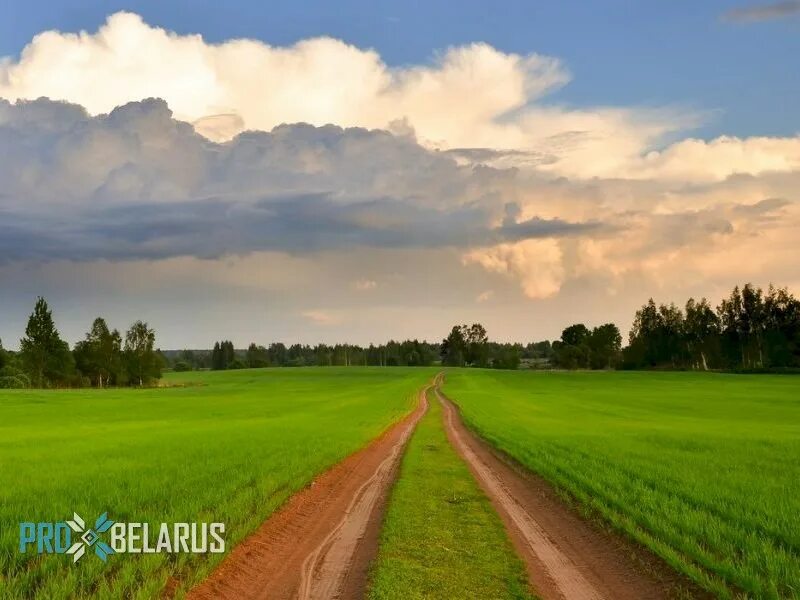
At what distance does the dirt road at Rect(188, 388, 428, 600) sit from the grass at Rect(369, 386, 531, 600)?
43 cm

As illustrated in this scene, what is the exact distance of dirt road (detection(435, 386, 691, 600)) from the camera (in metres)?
9.45

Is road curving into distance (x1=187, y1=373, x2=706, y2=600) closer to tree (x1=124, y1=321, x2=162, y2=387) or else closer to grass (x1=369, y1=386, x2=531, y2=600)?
grass (x1=369, y1=386, x2=531, y2=600)

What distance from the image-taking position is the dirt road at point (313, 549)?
9.47 metres

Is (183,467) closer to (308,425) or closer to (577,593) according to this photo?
(577,593)

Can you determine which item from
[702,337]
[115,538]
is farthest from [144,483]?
[702,337]

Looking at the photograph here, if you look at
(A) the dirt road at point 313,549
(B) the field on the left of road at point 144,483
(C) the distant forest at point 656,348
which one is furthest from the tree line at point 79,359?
(A) the dirt road at point 313,549

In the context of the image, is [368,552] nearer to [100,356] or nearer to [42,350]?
[42,350]

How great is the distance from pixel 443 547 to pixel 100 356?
16477 centimetres

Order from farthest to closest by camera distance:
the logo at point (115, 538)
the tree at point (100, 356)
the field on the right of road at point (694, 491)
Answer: the tree at point (100, 356) < the logo at point (115, 538) < the field on the right of road at point (694, 491)

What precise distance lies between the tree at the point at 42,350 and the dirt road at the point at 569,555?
475ft

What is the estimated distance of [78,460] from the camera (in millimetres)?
23953

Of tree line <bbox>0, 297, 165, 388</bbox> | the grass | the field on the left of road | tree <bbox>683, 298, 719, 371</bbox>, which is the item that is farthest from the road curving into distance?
tree <bbox>683, 298, 719, 371</bbox>

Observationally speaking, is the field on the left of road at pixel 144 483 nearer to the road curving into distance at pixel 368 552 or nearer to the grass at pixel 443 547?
the road curving into distance at pixel 368 552

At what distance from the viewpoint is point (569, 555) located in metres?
11.2
